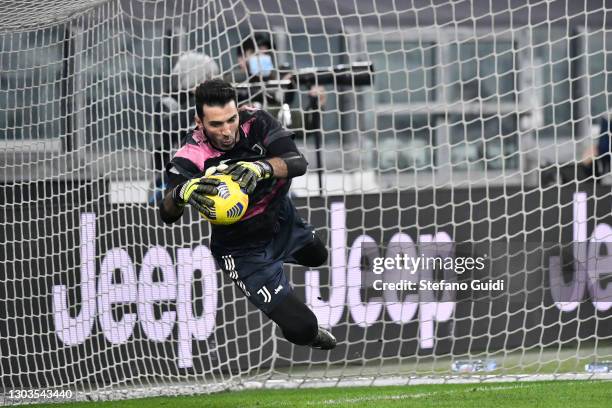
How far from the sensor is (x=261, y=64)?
8.11 meters

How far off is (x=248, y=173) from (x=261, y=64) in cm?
308

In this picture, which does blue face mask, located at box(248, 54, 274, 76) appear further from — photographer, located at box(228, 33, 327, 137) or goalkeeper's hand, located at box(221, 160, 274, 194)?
goalkeeper's hand, located at box(221, 160, 274, 194)

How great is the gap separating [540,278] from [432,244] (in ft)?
2.94

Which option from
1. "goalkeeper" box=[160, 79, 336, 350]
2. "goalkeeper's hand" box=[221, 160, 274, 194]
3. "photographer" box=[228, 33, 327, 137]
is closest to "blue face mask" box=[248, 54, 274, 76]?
"photographer" box=[228, 33, 327, 137]

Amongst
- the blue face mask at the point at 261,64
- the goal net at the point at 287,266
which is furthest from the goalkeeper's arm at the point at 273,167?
the blue face mask at the point at 261,64

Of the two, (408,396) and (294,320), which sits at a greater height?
(294,320)

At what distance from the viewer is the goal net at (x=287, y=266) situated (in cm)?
801

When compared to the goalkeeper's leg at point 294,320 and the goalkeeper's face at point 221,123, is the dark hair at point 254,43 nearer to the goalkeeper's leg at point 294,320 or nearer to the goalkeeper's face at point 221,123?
the goalkeeper's face at point 221,123

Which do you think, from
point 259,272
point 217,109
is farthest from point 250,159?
point 259,272

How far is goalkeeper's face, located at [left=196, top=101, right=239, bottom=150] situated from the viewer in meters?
5.36

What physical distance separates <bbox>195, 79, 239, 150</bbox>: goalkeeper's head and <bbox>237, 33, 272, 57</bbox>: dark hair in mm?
2671

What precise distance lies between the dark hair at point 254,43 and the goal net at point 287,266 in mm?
28

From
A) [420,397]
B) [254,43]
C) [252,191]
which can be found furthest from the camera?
[254,43]

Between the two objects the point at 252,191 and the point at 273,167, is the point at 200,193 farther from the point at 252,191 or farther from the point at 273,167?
the point at 273,167
